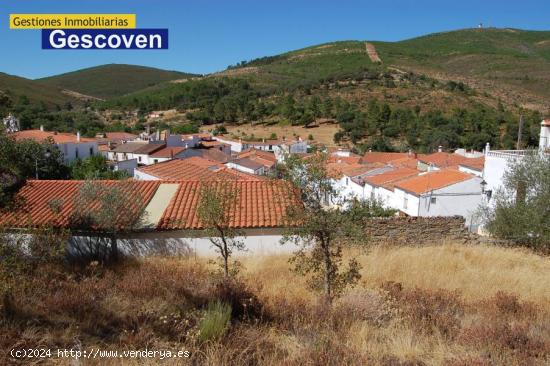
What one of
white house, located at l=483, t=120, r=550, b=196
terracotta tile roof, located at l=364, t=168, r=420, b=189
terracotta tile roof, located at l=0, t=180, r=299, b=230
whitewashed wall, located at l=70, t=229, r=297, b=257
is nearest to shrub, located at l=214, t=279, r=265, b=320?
terracotta tile roof, located at l=0, t=180, r=299, b=230

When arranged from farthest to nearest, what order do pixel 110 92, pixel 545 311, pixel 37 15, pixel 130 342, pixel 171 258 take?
1. pixel 110 92
2. pixel 171 258
3. pixel 37 15
4. pixel 545 311
5. pixel 130 342

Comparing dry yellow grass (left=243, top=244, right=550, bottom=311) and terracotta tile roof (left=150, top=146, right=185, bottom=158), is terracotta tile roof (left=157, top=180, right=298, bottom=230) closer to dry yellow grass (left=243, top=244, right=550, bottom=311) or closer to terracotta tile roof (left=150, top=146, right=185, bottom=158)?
dry yellow grass (left=243, top=244, right=550, bottom=311)

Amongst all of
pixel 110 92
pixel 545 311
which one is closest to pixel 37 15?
pixel 545 311

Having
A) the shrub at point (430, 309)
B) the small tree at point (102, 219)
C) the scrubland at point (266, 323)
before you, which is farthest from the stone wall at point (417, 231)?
the small tree at point (102, 219)

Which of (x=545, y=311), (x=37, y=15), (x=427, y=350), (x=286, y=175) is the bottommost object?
(x=545, y=311)

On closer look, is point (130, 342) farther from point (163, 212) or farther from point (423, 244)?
point (423, 244)

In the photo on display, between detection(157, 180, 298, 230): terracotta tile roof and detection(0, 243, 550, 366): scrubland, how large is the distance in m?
4.83

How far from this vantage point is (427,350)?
5031 mm

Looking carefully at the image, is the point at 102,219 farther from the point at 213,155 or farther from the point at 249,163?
the point at 213,155

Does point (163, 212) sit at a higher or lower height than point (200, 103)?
lower

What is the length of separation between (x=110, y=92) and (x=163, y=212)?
16935 centimetres

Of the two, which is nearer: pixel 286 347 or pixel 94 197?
pixel 286 347

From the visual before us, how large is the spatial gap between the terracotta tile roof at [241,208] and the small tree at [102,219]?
1.01m

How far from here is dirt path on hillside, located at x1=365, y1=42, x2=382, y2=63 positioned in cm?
12762
